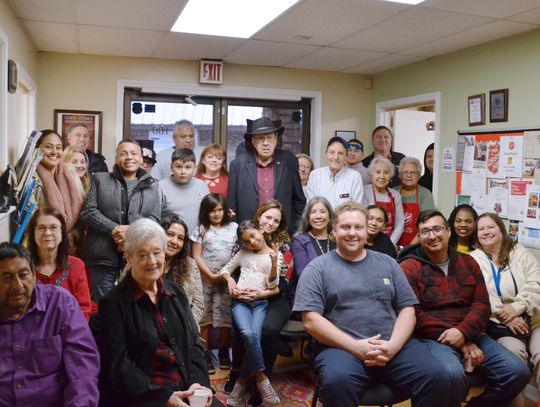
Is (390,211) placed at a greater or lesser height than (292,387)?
greater

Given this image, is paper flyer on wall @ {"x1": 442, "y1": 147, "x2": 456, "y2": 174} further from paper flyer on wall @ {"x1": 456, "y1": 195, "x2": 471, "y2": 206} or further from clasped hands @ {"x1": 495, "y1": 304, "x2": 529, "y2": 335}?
clasped hands @ {"x1": 495, "y1": 304, "x2": 529, "y2": 335}

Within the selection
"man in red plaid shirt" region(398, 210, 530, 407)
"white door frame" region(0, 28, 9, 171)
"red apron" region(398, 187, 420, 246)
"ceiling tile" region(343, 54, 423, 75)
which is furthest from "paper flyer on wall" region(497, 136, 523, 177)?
"white door frame" region(0, 28, 9, 171)

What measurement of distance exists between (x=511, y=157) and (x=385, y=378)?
7.54 feet

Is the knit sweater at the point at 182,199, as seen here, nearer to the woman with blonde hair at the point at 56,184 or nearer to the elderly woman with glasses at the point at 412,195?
the woman with blonde hair at the point at 56,184

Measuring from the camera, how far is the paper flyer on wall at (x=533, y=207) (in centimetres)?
365

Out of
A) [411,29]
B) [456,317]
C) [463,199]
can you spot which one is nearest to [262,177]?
[411,29]

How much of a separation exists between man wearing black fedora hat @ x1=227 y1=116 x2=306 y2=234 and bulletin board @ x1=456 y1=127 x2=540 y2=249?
A: 1501 millimetres

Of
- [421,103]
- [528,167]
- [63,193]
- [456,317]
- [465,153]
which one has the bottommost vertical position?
[456,317]

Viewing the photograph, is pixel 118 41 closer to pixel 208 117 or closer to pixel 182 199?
pixel 208 117

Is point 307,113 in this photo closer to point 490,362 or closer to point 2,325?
point 490,362

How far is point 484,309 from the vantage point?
264cm

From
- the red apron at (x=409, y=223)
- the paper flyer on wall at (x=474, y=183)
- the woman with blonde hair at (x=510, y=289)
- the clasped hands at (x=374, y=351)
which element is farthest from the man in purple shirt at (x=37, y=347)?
the paper flyer on wall at (x=474, y=183)

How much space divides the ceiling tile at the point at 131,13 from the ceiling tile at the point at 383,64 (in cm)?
207

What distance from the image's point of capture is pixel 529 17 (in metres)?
3.38
